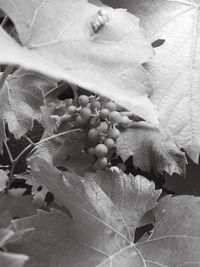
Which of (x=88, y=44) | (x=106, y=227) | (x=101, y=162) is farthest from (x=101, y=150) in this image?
(x=88, y=44)

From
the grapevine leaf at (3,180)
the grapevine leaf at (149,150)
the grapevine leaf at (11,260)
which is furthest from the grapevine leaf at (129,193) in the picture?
the grapevine leaf at (11,260)

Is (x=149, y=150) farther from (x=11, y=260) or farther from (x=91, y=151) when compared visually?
(x=11, y=260)

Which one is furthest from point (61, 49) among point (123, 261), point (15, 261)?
point (123, 261)

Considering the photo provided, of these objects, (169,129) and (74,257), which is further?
(169,129)

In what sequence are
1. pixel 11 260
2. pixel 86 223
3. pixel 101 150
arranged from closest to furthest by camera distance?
pixel 11 260
pixel 86 223
pixel 101 150

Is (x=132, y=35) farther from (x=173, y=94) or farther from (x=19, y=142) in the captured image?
(x=19, y=142)

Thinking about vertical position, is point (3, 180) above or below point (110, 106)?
below

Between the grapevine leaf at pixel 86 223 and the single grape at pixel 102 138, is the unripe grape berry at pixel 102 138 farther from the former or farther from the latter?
the grapevine leaf at pixel 86 223
